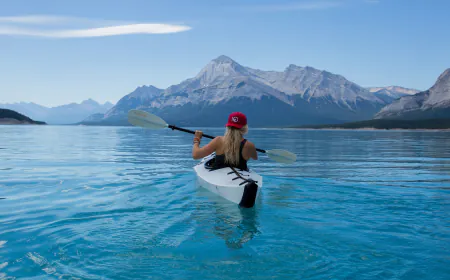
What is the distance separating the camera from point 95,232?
7.54 meters

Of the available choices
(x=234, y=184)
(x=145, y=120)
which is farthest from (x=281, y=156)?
(x=145, y=120)

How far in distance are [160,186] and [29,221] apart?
555cm

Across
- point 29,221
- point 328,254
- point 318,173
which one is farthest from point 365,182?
point 29,221

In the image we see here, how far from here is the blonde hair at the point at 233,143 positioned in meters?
9.90

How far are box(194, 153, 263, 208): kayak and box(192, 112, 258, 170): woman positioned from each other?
0.85ft

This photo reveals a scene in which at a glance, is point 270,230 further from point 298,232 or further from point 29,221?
point 29,221

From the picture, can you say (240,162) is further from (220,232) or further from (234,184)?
(220,232)

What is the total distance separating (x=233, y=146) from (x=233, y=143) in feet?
0.34

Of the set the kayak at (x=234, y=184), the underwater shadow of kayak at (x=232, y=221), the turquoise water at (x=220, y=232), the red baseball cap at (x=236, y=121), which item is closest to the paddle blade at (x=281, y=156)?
the turquoise water at (x=220, y=232)

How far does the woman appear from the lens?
9.82m

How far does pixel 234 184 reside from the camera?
9664 millimetres

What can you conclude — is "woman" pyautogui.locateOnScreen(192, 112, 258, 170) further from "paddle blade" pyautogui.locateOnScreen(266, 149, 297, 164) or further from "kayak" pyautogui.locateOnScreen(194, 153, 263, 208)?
"paddle blade" pyautogui.locateOnScreen(266, 149, 297, 164)

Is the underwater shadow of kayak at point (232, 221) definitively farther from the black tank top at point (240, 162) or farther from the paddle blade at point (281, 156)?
the paddle blade at point (281, 156)

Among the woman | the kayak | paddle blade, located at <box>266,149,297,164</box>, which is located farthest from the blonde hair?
paddle blade, located at <box>266,149,297,164</box>
